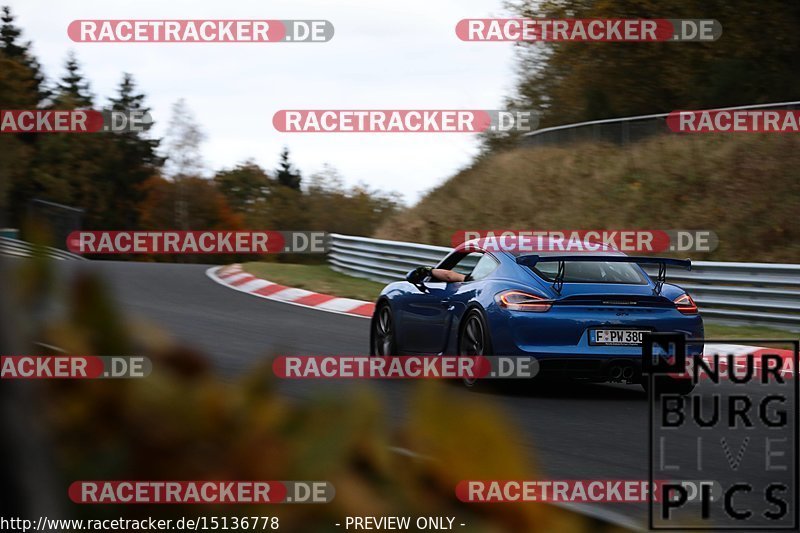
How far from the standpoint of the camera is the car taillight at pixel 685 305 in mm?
9289

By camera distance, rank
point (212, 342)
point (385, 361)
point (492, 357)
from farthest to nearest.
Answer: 1. point (212, 342)
2. point (385, 361)
3. point (492, 357)

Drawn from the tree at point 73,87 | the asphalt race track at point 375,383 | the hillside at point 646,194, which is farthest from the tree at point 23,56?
the asphalt race track at point 375,383

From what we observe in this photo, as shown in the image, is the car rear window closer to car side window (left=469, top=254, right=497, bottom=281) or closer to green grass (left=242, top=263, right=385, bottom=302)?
car side window (left=469, top=254, right=497, bottom=281)

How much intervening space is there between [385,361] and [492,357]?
1.75m

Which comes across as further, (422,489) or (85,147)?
(85,147)

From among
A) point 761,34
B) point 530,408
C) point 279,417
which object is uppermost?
point 761,34

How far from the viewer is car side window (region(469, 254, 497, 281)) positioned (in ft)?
31.5

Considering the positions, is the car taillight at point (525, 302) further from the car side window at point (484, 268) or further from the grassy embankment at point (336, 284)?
the grassy embankment at point (336, 284)

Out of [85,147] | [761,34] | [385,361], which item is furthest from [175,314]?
[85,147]

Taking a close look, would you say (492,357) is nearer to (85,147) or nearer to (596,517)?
(596,517)

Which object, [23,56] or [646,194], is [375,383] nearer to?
[646,194]

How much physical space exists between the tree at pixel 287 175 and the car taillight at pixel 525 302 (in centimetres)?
11910

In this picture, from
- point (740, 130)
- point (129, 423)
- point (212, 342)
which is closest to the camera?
point (129, 423)

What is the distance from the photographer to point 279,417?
180 centimetres
